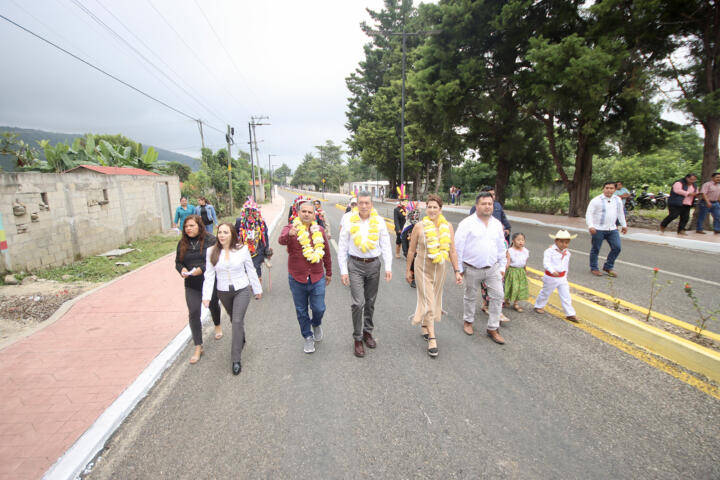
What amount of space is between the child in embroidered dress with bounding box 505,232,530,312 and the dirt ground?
688 cm

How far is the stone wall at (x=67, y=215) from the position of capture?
22.2 feet

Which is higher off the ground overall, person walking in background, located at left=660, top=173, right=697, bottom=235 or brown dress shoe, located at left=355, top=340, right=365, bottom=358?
person walking in background, located at left=660, top=173, right=697, bottom=235

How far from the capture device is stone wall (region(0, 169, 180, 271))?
22.2 feet

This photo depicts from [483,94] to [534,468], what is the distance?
19.0m

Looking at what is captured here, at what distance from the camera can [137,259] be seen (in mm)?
9266

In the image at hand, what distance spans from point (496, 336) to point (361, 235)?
207 cm

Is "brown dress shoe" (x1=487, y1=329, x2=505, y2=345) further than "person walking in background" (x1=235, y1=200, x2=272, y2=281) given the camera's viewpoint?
No

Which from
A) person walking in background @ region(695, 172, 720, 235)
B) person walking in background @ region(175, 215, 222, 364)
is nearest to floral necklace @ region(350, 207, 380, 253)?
person walking in background @ region(175, 215, 222, 364)

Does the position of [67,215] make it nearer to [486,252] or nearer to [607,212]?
[486,252]

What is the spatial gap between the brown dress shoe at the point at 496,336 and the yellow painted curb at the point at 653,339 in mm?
1471

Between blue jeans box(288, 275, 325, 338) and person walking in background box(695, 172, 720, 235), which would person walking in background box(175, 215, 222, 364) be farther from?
person walking in background box(695, 172, 720, 235)

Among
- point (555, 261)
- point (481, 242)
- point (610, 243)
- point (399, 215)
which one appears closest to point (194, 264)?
point (481, 242)

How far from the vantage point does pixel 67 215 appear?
8250 mm

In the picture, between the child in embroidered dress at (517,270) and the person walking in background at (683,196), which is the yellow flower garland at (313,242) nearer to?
the child in embroidered dress at (517,270)
